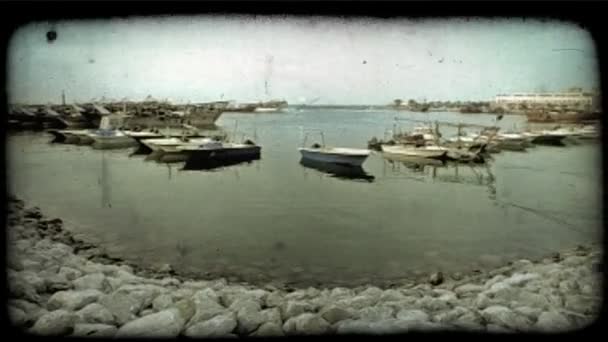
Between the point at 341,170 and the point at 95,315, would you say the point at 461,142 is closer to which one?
the point at 341,170

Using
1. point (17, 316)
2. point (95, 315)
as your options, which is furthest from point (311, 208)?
point (17, 316)

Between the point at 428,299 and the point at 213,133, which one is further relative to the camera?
the point at 213,133

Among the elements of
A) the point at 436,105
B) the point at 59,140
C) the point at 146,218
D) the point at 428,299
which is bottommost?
the point at 428,299

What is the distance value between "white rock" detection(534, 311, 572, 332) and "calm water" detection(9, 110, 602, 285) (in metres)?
0.50

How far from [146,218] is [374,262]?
55.6 inches

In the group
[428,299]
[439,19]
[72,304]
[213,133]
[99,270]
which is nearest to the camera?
[439,19]

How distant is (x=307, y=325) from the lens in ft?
7.72

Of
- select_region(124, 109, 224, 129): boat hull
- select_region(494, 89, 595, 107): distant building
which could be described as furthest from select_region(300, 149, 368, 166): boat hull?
select_region(494, 89, 595, 107): distant building

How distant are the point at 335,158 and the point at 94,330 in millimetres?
1676

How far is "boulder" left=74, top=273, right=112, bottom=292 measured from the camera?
8.43ft

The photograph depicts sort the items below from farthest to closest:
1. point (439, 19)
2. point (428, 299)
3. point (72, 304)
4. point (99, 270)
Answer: point (99, 270) → point (428, 299) → point (72, 304) → point (439, 19)

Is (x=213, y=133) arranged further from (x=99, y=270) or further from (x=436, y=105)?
(x=436, y=105)

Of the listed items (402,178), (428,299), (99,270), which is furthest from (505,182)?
(99,270)

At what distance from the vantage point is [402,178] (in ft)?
9.99
